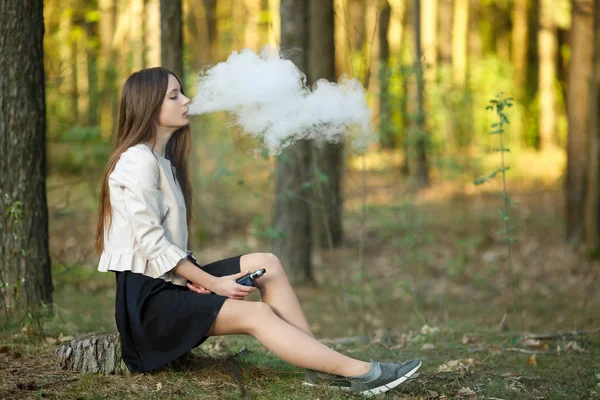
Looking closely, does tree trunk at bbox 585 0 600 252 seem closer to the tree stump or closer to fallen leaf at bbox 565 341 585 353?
fallen leaf at bbox 565 341 585 353

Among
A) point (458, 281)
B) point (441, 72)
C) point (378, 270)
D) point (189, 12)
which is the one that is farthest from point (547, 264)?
point (189, 12)

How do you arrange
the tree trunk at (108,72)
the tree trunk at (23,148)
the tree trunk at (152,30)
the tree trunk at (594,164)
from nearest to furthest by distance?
the tree trunk at (23,148) → the tree trunk at (594,164) → the tree trunk at (108,72) → the tree trunk at (152,30)

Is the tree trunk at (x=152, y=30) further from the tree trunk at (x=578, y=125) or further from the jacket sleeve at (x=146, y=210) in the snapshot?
the jacket sleeve at (x=146, y=210)

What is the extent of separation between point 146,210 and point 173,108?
22.5 inches

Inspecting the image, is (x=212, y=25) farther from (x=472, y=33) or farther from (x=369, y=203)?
(x=369, y=203)

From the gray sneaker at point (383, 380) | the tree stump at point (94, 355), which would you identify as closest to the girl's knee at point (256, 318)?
the gray sneaker at point (383, 380)

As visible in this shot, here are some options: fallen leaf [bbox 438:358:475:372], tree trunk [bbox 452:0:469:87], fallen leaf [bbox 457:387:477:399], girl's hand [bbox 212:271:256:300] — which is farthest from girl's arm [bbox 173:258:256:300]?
tree trunk [bbox 452:0:469:87]

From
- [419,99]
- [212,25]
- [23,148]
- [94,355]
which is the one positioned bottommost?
[94,355]

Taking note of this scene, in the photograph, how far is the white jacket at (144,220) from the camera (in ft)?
11.0

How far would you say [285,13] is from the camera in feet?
23.6

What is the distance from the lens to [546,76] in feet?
62.8

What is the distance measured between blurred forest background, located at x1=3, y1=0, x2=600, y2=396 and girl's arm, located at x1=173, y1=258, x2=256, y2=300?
0.91 m

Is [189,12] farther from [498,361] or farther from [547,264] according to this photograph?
[498,361]

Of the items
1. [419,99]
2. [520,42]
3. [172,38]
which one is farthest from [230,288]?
[520,42]
